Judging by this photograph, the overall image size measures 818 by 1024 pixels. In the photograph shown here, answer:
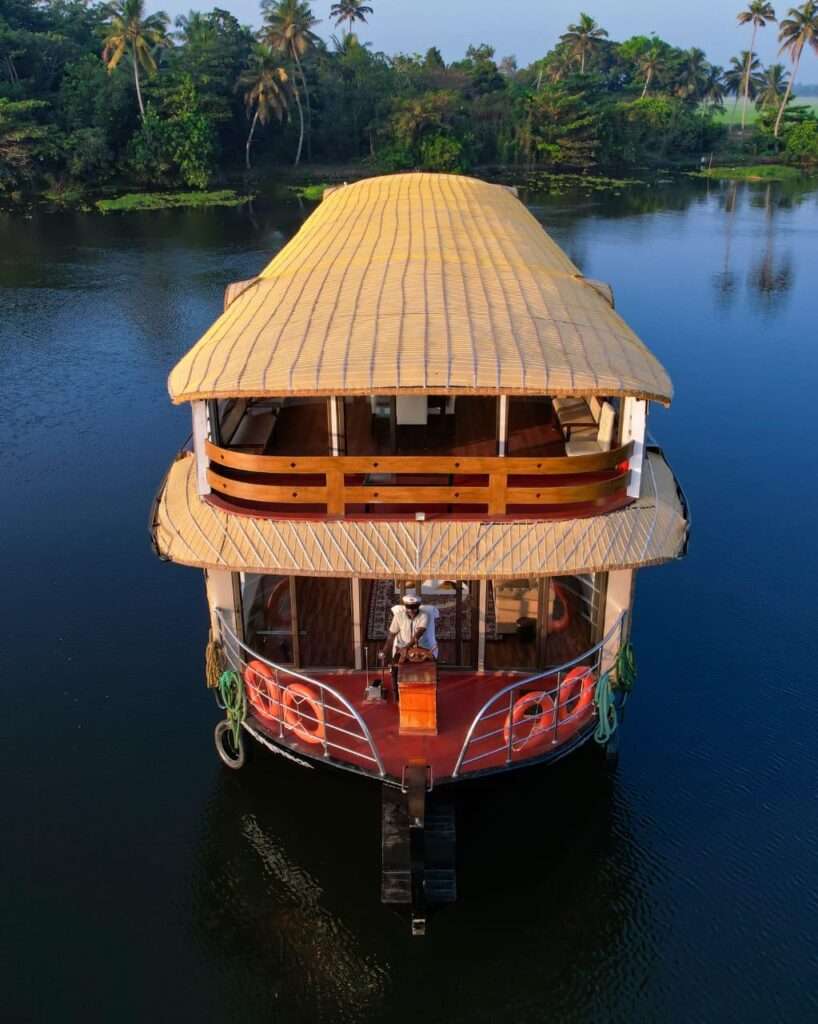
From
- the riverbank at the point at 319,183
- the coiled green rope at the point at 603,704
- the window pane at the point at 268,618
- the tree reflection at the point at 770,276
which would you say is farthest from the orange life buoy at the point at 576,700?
the riverbank at the point at 319,183

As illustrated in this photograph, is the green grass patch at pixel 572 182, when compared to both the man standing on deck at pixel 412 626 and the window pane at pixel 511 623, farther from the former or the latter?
the man standing on deck at pixel 412 626

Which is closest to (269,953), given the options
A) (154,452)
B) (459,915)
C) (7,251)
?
(459,915)

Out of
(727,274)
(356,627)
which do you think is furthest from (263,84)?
(356,627)

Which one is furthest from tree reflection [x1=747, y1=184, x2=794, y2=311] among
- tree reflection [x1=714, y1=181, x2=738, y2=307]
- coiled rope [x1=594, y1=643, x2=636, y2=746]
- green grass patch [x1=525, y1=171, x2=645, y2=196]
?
Result: coiled rope [x1=594, y1=643, x2=636, y2=746]

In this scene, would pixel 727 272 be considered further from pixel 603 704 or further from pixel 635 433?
pixel 603 704

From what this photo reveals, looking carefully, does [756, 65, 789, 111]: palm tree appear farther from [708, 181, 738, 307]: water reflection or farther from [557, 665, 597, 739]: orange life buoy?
[557, 665, 597, 739]: orange life buoy
